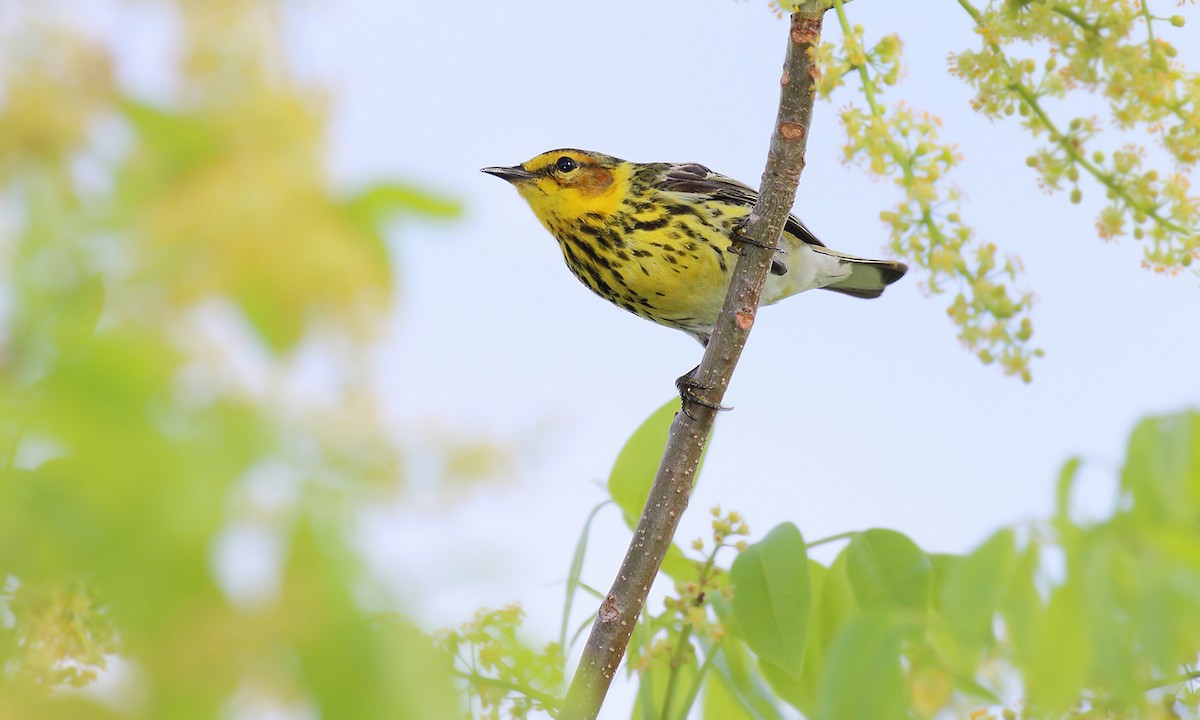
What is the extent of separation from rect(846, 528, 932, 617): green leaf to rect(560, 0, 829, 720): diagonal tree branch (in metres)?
0.50

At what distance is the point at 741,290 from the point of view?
2635 millimetres

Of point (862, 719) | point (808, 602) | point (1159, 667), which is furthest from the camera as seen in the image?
point (808, 602)

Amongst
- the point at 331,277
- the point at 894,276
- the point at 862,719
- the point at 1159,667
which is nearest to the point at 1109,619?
the point at 1159,667

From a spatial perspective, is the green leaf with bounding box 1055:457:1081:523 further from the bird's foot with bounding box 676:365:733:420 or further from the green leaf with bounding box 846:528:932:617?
the bird's foot with bounding box 676:365:733:420

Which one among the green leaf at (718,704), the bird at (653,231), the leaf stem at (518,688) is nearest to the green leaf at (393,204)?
the leaf stem at (518,688)

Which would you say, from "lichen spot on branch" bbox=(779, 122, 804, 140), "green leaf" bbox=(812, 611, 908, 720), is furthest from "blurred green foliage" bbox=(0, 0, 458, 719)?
"lichen spot on branch" bbox=(779, 122, 804, 140)

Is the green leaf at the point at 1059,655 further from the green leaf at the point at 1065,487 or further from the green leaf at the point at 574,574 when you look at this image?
the green leaf at the point at 574,574

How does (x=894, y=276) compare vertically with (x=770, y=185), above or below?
above

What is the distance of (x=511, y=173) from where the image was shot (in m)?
4.39

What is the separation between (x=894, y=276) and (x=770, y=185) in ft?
8.16

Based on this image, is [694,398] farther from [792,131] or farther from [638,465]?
[792,131]

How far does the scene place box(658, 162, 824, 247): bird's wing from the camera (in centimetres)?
425

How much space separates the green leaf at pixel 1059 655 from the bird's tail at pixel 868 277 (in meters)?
3.58

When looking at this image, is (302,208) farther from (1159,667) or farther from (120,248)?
(1159,667)
